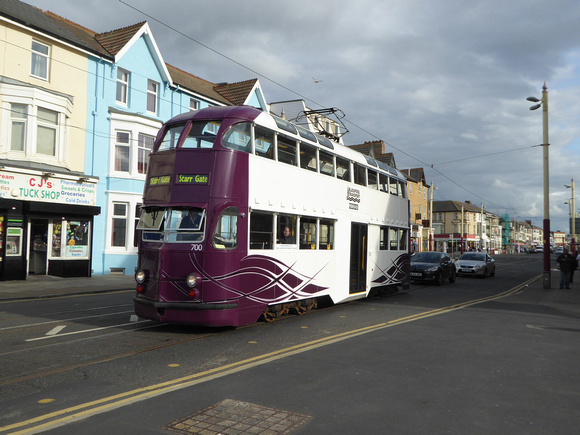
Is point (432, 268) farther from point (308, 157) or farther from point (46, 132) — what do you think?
point (46, 132)

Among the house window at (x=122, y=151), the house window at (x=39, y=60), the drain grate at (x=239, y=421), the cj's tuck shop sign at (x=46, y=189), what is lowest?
the drain grate at (x=239, y=421)

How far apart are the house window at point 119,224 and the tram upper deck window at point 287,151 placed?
14159 mm

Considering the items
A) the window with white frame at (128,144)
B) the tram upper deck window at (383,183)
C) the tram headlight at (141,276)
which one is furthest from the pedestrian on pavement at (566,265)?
the window with white frame at (128,144)

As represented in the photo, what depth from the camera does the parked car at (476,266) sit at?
2698 cm

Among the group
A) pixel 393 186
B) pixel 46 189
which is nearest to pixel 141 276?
pixel 393 186

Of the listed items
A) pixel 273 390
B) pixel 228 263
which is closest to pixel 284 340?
pixel 228 263

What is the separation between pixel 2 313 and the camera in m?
10.9

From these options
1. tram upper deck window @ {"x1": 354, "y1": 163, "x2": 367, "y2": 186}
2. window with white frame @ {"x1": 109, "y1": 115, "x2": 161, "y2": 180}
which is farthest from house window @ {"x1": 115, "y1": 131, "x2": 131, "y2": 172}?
tram upper deck window @ {"x1": 354, "y1": 163, "x2": 367, "y2": 186}

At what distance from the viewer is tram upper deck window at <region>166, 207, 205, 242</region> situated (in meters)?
8.45

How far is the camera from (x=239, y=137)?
900 cm

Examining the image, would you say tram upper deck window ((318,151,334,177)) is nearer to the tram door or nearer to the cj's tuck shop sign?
the tram door

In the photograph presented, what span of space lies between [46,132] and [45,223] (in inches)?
148

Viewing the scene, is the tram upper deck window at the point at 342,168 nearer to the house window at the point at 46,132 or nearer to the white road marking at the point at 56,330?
the white road marking at the point at 56,330

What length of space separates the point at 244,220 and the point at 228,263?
883 millimetres
